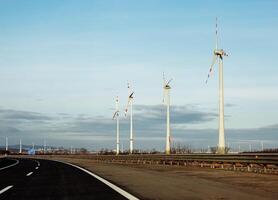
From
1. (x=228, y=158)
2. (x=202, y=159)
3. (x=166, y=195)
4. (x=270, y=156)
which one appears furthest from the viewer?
(x=202, y=159)

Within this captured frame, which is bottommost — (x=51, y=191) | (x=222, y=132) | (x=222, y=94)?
(x=51, y=191)

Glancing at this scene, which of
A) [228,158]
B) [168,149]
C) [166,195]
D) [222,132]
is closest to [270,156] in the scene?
[228,158]

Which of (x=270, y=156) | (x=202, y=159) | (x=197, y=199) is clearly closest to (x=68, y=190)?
(x=197, y=199)

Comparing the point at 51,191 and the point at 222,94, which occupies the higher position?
the point at 222,94

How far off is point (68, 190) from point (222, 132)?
25.1 m

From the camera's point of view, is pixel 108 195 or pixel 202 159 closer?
pixel 108 195

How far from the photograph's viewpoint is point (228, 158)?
2912 centimetres

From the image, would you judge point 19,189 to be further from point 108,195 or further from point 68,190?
point 108,195

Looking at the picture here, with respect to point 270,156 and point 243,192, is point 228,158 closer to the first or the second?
point 270,156

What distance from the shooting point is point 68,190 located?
1418 cm

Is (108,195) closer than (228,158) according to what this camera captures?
Yes

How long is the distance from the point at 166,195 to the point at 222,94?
2757 centimetres

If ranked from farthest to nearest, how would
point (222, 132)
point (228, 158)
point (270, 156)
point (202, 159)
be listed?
point (222, 132), point (202, 159), point (228, 158), point (270, 156)

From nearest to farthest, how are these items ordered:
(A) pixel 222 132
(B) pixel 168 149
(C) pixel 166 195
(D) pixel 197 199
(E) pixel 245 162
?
(D) pixel 197 199 → (C) pixel 166 195 → (E) pixel 245 162 → (A) pixel 222 132 → (B) pixel 168 149
